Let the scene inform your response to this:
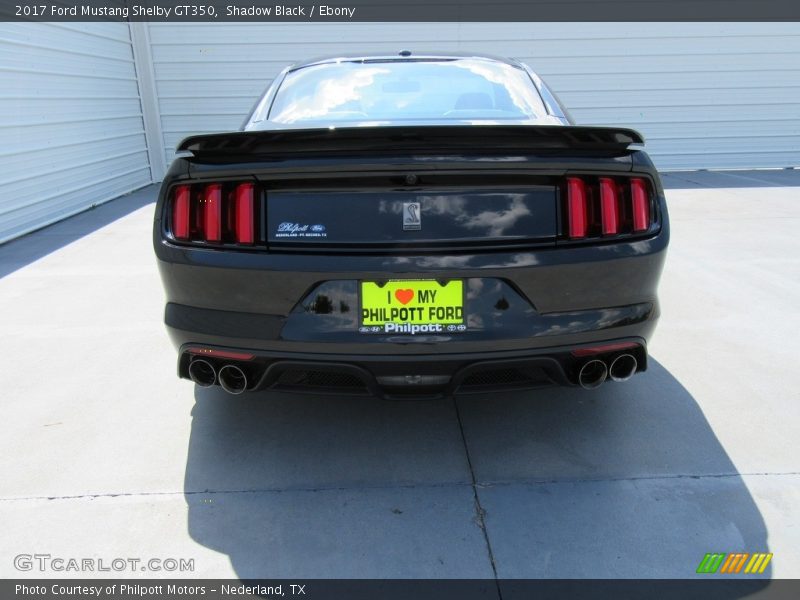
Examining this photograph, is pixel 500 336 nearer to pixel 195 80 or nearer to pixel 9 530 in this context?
pixel 9 530

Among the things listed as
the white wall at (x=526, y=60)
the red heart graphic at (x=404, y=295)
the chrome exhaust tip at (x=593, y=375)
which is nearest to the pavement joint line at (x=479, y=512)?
A: the chrome exhaust tip at (x=593, y=375)

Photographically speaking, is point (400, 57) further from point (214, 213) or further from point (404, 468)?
point (404, 468)

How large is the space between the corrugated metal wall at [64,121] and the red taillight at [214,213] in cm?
534

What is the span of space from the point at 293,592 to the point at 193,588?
30 centimetres

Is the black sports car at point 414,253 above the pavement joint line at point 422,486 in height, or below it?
above

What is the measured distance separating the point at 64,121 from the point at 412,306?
753cm

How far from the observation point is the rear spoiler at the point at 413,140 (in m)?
2.05

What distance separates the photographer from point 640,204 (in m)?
2.20

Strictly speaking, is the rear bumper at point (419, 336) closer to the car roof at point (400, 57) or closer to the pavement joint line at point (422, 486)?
the pavement joint line at point (422, 486)

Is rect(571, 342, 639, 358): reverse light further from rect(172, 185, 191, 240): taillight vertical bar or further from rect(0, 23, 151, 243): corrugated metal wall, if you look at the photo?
rect(0, 23, 151, 243): corrugated metal wall

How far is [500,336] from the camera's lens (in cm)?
210
